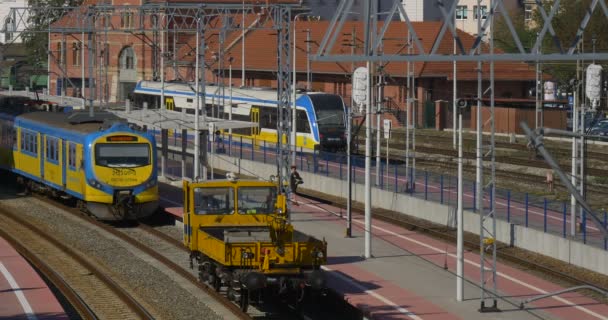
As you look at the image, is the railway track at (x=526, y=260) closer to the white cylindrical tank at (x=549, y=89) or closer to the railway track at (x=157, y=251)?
the railway track at (x=157, y=251)

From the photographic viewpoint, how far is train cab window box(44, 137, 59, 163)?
35.8 meters

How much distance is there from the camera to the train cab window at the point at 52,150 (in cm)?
3584

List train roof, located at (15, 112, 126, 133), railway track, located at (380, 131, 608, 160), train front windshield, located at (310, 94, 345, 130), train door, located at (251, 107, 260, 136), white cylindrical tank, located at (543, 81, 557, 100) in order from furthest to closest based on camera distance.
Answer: white cylindrical tank, located at (543, 81, 557, 100), train door, located at (251, 107, 260, 136), train front windshield, located at (310, 94, 345, 130), railway track, located at (380, 131, 608, 160), train roof, located at (15, 112, 126, 133)

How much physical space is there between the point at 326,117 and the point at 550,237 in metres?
22.7

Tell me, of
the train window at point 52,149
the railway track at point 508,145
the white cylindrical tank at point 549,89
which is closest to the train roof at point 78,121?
the train window at point 52,149

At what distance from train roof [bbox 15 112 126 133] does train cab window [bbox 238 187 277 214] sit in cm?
1050

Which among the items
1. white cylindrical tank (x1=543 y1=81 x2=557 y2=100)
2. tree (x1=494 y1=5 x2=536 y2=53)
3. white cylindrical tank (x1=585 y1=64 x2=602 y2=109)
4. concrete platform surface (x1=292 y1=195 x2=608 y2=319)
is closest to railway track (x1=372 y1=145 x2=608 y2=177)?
white cylindrical tank (x1=585 y1=64 x2=602 y2=109)

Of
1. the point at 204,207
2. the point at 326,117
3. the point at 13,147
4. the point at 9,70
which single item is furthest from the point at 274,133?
the point at 9,70

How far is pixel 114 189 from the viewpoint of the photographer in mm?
32875

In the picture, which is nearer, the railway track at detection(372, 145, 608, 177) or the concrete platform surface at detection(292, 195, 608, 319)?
the concrete platform surface at detection(292, 195, 608, 319)

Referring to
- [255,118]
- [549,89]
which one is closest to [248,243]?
[255,118]

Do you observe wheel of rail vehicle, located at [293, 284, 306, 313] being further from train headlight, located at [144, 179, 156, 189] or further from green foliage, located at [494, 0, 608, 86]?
green foliage, located at [494, 0, 608, 86]

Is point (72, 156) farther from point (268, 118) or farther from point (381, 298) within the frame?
point (268, 118)

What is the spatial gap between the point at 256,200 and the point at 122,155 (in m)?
9.91
